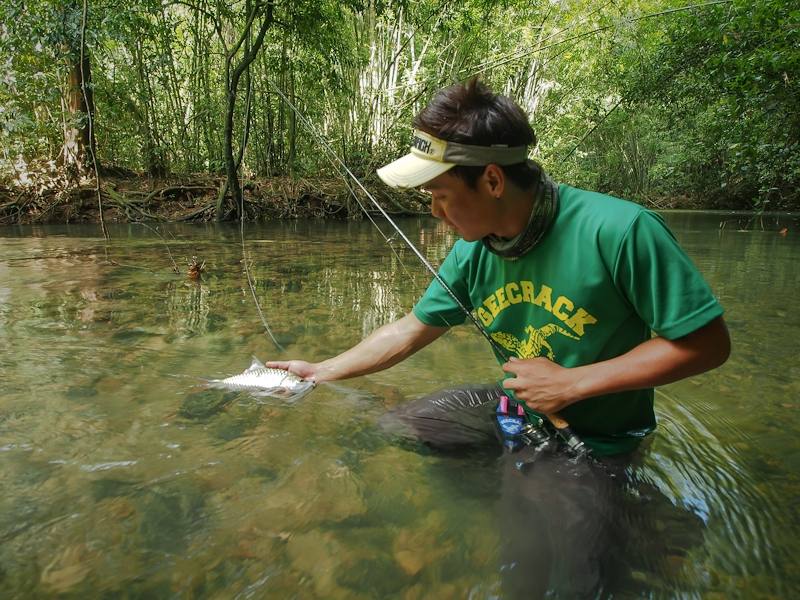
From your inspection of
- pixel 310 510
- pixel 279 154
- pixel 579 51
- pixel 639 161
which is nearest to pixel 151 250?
pixel 310 510

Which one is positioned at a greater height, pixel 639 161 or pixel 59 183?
pixel 639 161

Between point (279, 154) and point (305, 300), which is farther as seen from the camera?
point (279, 154)

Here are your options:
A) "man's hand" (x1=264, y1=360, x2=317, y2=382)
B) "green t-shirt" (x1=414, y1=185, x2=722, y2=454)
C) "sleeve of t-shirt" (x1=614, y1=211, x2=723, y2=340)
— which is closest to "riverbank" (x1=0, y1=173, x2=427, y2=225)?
"man's hand" (x1=264, y1=360, x2=317, y2=382)

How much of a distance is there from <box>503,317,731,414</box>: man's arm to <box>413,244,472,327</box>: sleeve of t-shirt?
1.36 feet

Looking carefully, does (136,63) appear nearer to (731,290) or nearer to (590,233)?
(731,290)

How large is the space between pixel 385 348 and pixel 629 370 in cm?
95

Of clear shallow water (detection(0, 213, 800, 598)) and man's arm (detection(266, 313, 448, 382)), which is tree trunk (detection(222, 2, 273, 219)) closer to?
clear shallow water (detection(0, 213, 800, 598))

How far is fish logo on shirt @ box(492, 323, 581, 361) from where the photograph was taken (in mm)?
1672

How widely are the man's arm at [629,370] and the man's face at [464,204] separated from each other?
43 cm

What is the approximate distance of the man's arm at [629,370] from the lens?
1397 millimetres

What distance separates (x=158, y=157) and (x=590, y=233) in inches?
586

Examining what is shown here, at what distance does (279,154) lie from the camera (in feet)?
53.1

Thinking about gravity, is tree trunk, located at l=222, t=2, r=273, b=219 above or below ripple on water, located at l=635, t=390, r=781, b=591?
above

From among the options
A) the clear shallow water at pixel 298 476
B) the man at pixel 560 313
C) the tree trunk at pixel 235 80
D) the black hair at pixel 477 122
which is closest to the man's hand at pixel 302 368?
the clear shallow water at pixel 298 476
